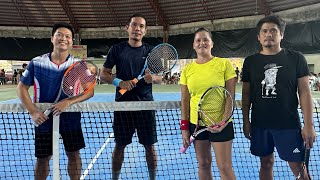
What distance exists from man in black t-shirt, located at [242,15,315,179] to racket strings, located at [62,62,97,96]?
3.96ft

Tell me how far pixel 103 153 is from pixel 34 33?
15.6 m

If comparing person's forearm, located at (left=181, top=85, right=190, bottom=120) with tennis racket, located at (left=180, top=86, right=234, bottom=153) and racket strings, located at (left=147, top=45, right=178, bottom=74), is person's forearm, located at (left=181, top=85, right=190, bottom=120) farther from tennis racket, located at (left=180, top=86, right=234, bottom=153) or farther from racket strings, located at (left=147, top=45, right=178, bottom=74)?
racket strings, located at (left=147, top=45, right=178, bottom=74)

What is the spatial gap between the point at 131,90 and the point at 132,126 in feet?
1.01

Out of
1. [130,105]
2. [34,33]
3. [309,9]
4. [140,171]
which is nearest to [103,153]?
[140,171]

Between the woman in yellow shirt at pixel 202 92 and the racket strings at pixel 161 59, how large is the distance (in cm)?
37

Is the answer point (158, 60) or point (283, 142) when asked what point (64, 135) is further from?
point (283, 142)

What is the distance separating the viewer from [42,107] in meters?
2.11

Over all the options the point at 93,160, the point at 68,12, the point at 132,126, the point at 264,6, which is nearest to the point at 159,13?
the point at 68,12

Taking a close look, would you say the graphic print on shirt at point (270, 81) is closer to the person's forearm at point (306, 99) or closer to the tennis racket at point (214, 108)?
the person's forearm at point (306, 99)

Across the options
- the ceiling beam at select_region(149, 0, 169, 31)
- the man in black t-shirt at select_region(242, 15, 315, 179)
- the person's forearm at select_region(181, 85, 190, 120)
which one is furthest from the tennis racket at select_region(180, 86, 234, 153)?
the ceiling beam at select_region(149, 0, 169, 31)

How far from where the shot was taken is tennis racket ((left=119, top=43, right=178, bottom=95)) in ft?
8.06

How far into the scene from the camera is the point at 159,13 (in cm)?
1588

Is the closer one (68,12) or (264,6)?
(264,6)

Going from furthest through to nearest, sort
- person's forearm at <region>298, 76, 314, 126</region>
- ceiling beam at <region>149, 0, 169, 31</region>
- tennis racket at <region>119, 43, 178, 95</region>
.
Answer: ceiling beam at <region>149, 0, 169, 31</region> → tennis racket at <region>119, 43, 178, 95</region> → person's forearm at <region>298, 76, 314, 126</region>
